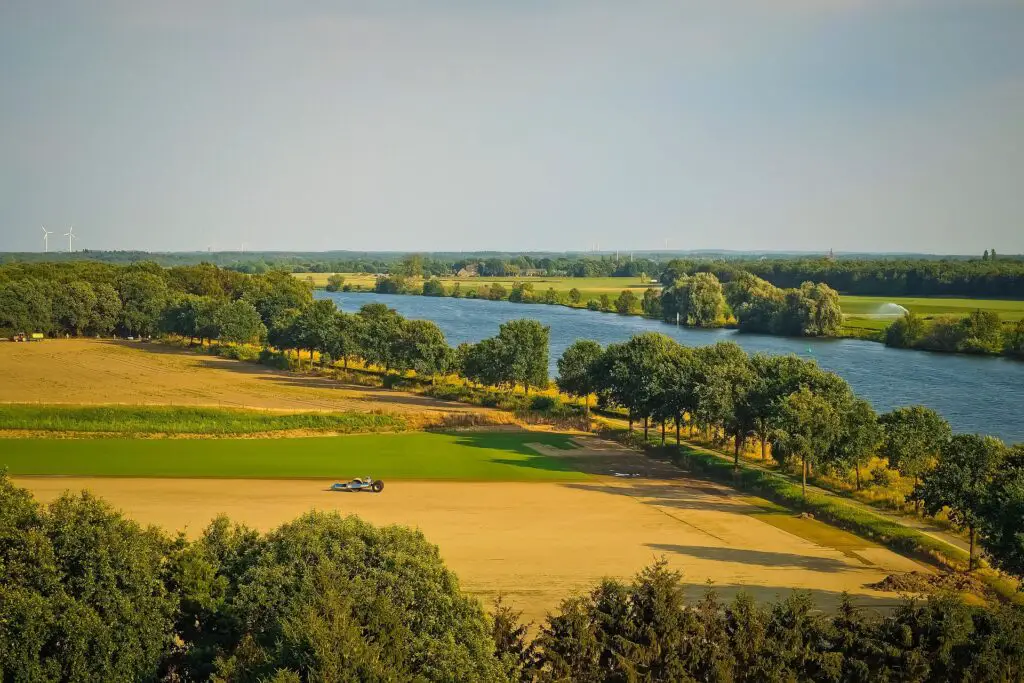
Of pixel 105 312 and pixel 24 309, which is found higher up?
pixel 24 309

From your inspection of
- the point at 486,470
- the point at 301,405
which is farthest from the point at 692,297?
the point at 486,470

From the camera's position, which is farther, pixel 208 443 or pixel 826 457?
pixel 208 443

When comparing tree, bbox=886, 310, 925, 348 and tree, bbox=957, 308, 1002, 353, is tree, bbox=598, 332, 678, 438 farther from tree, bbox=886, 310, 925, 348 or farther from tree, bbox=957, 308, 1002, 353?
tree, bbox=886, 310, 925, 348

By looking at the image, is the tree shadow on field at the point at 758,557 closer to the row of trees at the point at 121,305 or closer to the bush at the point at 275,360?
the bush at the point at 275,360

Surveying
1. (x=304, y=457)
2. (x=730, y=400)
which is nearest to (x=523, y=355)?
(x=304, y=457)

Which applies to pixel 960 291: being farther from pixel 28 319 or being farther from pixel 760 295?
pixel 28 319

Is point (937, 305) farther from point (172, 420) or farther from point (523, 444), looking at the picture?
point (172, 420)

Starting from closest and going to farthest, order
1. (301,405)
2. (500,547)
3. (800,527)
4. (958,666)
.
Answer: (958,666), (500,547), (800,527), (301,405)
